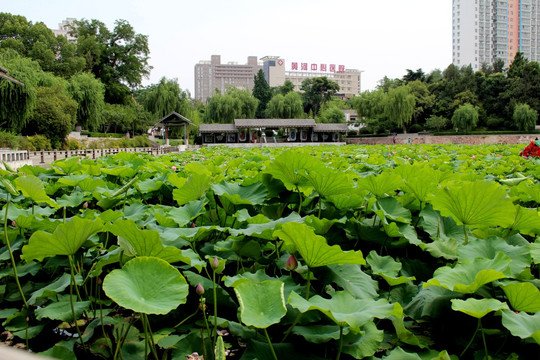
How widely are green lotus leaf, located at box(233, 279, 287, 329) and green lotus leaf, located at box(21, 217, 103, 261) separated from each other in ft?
1.02

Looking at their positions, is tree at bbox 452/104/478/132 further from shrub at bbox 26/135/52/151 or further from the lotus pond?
the lotus pond

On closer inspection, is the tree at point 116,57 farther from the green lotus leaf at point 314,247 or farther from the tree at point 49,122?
the green lotus leaf at point 314,247

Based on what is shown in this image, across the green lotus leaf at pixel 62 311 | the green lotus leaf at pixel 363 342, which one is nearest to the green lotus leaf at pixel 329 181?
the green lotus leaf at pixel 363 342

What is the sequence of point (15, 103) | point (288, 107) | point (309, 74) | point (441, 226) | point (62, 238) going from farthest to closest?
point (309, 74) → point (288, 107) → point (15, 103) → point (441, 226) → point (62, 238)

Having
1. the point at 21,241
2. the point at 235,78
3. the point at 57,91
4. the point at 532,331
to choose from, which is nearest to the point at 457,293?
the point at 532,331

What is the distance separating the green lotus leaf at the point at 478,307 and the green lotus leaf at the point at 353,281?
183 millimetres

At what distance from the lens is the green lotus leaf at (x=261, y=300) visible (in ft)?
1.94

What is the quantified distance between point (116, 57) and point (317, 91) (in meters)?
23.9

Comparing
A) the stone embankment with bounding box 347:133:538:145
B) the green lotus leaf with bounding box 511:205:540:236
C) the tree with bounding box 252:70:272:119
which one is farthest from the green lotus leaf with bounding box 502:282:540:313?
the tree with bounding box 252:70:272:119

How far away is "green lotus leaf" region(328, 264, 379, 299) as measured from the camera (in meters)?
0.78

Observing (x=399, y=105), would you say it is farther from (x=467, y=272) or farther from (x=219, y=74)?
(x=219, y=74)

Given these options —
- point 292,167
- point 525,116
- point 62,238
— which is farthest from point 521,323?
point 525,116

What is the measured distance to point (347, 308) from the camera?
667 mm

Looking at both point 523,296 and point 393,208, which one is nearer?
point 523,296
